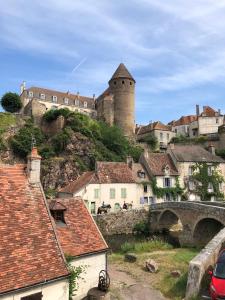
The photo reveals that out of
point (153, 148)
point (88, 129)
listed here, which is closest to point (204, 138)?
point (153, 148)

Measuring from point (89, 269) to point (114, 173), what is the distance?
76.1 ft

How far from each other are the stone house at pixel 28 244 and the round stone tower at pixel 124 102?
4857 centimetres

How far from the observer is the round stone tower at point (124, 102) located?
60.1 meters

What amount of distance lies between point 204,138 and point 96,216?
29899 mm

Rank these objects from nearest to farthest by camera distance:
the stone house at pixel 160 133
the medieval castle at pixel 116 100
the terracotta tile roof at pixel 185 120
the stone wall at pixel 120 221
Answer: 1. the stone wall at pixel 120 221
2. the medieval castle at pixel 116 100
3. the stone house at pixel 160 133
4. the terracotta tile roof at pixel 185 120

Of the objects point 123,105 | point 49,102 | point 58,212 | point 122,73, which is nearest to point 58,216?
point 58,212

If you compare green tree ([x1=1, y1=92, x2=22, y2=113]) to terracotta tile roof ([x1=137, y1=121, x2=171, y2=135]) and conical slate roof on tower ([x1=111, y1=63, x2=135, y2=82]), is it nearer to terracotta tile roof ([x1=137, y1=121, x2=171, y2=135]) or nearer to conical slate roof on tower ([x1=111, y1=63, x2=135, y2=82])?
conical slate roof on tower ([x1=111, y1=63, x2=135, y2=82])

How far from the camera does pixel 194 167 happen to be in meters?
39.2

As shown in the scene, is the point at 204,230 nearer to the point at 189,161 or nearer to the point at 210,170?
the point at 189,161

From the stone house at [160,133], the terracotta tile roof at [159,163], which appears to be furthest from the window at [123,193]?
the stone house at [160,133]

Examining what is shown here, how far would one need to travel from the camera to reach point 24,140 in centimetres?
4712

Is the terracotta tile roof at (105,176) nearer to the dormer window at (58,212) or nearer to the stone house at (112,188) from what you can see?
the stone house at (112,188)

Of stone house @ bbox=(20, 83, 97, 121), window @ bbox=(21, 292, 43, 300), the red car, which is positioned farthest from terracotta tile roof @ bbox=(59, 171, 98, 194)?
window @ bbox=(21, 292, 43, 300)

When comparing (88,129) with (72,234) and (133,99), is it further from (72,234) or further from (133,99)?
(72,234)
